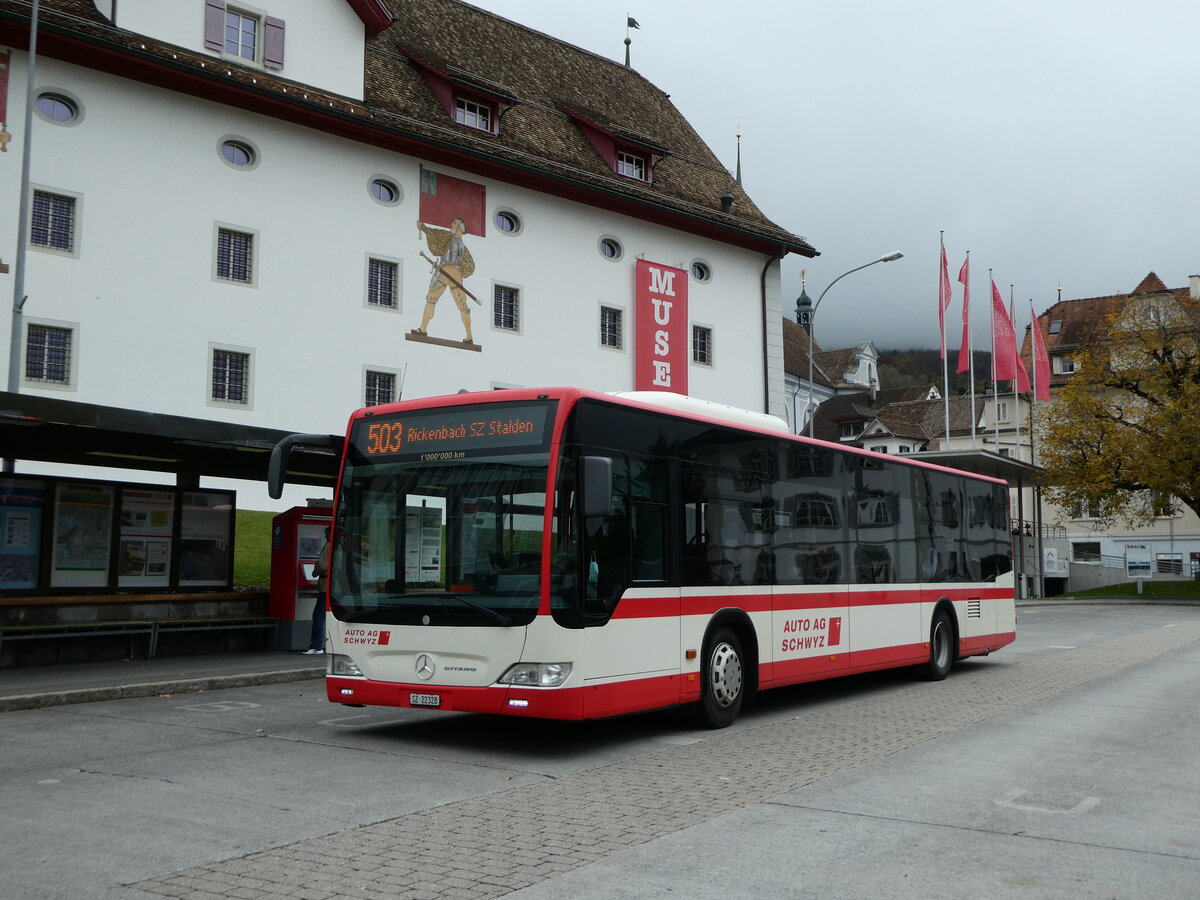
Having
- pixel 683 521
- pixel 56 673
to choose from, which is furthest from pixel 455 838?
pixel 56 673

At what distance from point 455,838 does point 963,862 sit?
8.67 feet

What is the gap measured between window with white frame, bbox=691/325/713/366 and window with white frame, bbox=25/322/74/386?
19791mm

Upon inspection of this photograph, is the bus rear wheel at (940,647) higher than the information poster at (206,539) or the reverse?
the reverse

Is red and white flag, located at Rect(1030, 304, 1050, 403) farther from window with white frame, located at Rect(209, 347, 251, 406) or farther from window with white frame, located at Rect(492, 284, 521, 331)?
window with white frame, located at Rect(209, 347, 251, 406)

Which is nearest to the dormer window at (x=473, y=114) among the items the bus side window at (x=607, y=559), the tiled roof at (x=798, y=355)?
the bus side window at (x=607, y=559)

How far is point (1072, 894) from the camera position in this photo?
5.42 metres

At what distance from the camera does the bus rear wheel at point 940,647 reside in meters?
15.5

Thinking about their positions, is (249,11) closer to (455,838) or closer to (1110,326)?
(455,838)

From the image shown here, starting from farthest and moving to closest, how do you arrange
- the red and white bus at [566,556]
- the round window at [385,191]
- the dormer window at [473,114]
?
1. the dormer window at [473,114]
2. the round window at [385,191]
3. the red and white bus at [566,556]

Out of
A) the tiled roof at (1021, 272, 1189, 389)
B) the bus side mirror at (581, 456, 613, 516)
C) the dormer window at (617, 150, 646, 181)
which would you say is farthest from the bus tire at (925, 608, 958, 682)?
the tiled roof at (1021, 272, 1189, 389)

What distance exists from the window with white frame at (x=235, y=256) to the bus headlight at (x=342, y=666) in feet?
67.5

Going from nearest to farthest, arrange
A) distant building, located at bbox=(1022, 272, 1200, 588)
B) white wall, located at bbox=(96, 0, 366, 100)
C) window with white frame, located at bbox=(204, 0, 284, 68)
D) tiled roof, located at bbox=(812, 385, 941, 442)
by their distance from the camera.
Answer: white wall, located at bbox=(96, 0, 366, 100)
window with white frame, located at bbox=(204, 0, 284, 68)
distant building, located at bbox=(1022, 272, 1200, 588)
tiled roof, located at bbox=(812, 385, 941, 442)

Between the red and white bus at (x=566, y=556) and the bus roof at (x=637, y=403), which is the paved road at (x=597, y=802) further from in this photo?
the bus roof at (x=637, y=403)

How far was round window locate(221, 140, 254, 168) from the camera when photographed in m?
28.8
